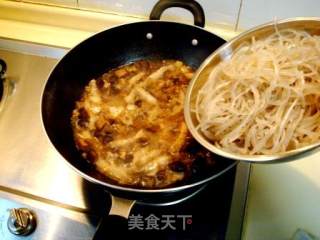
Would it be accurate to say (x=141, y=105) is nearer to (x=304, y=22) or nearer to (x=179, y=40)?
(x=179, y=40)

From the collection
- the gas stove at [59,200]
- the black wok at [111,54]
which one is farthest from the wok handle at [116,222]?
the black wok at [111,54]

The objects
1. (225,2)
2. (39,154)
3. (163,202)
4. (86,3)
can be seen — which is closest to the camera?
(163,202)

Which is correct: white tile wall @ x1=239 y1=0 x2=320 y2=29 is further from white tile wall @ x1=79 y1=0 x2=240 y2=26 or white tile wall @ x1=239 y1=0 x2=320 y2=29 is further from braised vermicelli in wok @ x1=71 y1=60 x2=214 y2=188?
braised vermicelli in wok @ x1=71 y1=60 x2=214 y2=188

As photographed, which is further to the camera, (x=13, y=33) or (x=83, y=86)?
(x=13, y=33)

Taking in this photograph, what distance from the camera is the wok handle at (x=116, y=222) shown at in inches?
33.5

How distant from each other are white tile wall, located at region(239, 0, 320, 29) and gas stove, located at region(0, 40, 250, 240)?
0.47 meters

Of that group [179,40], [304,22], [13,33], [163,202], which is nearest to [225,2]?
[179,40]

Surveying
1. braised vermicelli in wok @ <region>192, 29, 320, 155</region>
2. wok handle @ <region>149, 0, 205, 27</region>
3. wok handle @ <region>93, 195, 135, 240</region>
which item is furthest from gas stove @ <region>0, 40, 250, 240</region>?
wok handle @ <region>149, 0, 205, 27</region>

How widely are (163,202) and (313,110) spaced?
1.34ft

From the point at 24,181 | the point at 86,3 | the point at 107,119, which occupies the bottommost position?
the point at 24,181

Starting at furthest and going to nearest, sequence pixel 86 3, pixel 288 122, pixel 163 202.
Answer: pixel 86 3 → pixel 163 202 → pixel 288 122

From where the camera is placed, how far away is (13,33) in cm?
137

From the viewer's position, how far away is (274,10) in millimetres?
1159

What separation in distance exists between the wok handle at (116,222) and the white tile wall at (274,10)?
2.24ft
